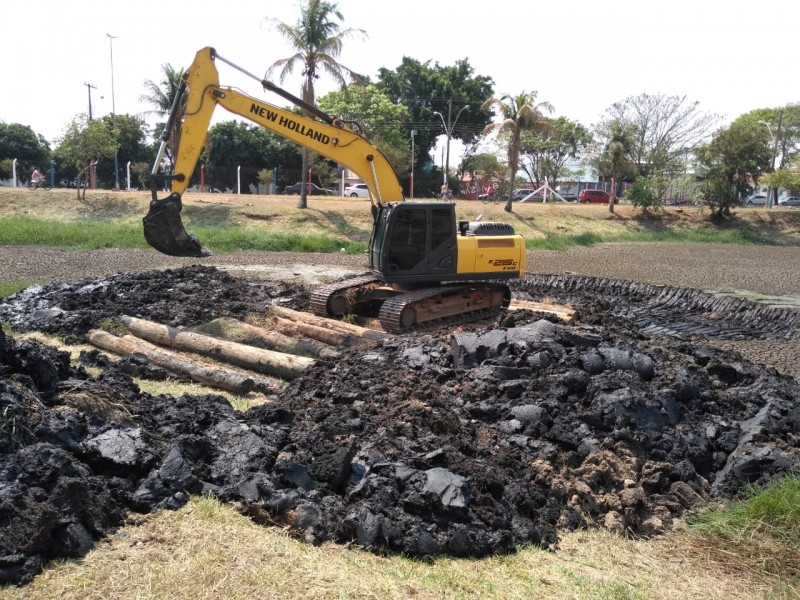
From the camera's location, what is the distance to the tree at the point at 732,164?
39719 millimetres

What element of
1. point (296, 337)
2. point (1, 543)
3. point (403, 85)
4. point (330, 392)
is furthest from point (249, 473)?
point (403, 85)

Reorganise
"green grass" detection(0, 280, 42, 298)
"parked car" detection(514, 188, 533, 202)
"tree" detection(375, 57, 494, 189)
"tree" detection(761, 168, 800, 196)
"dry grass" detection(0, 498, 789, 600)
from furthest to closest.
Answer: "tree" detection(375, 57, 494, 189), "parked car" detection(514, 188, 533, 202), "tree" detection(761, 168, 800, 196), "green grass" detection(0, 280, 42, 298), "dry grass" detection(0, 498, 789, 600)

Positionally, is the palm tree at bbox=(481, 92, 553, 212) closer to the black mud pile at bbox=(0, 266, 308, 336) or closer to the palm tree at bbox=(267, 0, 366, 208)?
the palm tree at bbox=(267, 0, 366, 208)

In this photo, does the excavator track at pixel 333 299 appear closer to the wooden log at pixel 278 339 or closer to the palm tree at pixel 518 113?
the wooden log at pixel 278 339

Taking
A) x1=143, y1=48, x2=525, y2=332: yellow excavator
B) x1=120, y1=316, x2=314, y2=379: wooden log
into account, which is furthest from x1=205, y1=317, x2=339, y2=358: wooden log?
x1=143, y1=48, x2=525, y2=332: yellow excavator

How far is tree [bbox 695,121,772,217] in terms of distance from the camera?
3972cm

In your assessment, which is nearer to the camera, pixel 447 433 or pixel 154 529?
pixel 154 529

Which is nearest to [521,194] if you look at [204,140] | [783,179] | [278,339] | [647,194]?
[647,194]

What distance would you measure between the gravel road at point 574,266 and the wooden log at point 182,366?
21.7 ft

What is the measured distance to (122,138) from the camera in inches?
2174

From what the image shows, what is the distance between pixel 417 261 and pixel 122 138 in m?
48.8

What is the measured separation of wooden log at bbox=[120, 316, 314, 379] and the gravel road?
6310 mm

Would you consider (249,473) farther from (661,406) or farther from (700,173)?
(700,173)

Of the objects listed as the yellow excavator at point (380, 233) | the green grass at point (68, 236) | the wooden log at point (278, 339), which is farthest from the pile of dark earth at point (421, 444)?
the green grass at point (68, 236)
